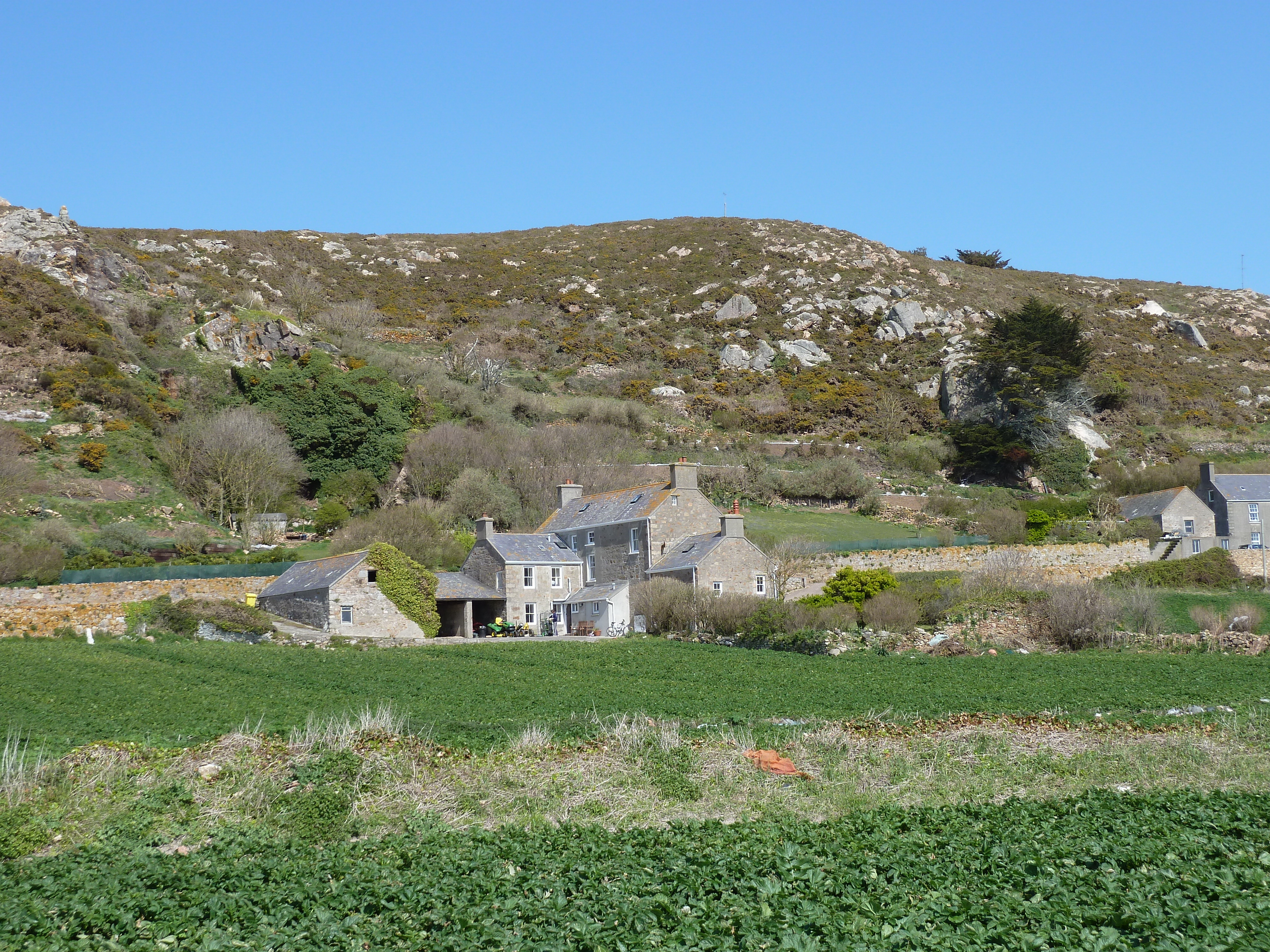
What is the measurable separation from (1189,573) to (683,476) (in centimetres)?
2115

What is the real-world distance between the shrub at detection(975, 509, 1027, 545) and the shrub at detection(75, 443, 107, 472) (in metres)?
42.9

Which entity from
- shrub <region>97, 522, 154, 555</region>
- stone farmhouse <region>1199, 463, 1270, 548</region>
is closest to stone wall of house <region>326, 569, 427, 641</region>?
shrub <region>97, 522, 154, 555</region>

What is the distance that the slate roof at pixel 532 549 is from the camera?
4172 cm

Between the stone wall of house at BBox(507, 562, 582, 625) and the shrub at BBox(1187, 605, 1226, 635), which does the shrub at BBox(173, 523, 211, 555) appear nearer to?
the stone wall of house at BBox(507, 562, 582, 625)

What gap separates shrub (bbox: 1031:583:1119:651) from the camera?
106 ft

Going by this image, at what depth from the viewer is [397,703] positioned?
820 inches

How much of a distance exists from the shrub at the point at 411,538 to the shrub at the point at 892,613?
61.3 feet

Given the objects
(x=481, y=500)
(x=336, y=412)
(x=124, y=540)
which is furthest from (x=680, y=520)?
(x=336, y=412)

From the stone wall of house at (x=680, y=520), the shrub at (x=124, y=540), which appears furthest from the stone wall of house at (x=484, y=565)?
the shrub at (x=124, y=540)

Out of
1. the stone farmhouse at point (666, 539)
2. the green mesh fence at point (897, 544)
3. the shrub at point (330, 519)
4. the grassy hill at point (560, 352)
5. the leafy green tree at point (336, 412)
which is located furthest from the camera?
the leafy green tree at point (336, 412)

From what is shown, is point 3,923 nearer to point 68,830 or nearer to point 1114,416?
point 68,830

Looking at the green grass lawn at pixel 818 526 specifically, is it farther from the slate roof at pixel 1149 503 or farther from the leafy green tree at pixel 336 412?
the leafy green tree at pixel 336 412

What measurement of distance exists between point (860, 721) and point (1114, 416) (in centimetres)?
6352

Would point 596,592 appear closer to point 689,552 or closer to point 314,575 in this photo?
point 689,552
